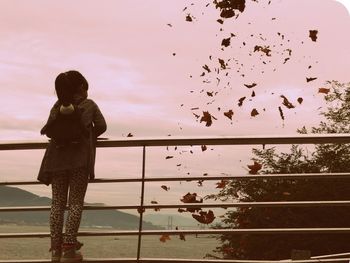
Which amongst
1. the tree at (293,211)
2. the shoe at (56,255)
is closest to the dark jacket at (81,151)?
the shoe at (56,255)

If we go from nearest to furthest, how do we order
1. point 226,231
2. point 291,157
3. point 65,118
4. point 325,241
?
point 226,231
point 65,118
point 325,241
point 291,157

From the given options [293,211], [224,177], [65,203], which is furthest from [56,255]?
[293,211]

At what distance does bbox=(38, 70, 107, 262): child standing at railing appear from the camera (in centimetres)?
541

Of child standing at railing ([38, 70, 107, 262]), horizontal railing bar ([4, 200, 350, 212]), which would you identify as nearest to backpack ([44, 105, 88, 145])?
child standing at railing ([38, 70, 107, 262])

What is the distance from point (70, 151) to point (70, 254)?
31.0 inches

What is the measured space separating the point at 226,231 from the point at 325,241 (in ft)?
84.2

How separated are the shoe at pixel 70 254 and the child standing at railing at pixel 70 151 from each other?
0.02m

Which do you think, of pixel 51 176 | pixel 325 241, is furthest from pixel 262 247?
pixel 51 176

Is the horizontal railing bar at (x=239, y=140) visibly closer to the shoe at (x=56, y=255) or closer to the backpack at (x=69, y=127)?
the backpack at (x=69, y=127)

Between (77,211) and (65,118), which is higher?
(65,118)

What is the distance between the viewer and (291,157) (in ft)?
105

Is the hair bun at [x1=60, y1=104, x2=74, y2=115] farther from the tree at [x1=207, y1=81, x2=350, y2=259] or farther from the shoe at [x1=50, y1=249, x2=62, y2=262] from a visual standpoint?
the tree at [x1=207, y1=81, x2=350, y2=259]

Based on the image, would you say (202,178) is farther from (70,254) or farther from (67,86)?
(67,86)

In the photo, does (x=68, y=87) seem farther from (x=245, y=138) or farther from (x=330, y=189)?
(x=330, y=189)
